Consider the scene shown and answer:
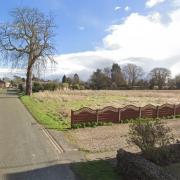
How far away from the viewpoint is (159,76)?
435 feet

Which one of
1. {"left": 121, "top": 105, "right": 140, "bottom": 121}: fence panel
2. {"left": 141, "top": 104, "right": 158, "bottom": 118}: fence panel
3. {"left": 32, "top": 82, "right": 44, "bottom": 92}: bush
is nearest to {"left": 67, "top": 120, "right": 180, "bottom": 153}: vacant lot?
{"left": 121, "top": 105, "right": 140, "bottom": 121}: fence panel

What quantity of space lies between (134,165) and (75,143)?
5945 mm

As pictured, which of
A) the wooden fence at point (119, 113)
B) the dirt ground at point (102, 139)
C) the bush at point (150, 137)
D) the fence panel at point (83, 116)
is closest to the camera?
the bush at point (150, 137)

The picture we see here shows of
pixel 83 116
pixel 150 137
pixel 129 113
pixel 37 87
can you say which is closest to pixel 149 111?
pixel 129 113

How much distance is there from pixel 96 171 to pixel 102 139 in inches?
223

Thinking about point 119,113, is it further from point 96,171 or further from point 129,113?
point 96,171

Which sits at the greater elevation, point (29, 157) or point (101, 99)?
point (101, 99)

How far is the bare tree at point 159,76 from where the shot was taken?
12706 centimetres

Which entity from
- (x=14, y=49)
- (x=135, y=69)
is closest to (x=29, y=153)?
(x=14, y=49)

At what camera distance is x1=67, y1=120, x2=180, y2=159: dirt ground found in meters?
12.3

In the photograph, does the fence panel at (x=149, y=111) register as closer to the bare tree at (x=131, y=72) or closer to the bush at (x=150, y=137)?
the bush at (x=150, y=137)

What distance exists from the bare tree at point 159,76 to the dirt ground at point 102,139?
108 metres

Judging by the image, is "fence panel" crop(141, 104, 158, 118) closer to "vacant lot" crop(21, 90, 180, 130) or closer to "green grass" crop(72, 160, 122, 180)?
"vacant lot" crop(21, 90, 180, 130)

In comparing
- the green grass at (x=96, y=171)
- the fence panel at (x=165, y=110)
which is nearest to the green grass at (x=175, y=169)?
the green grass at (x=96, y=171)
